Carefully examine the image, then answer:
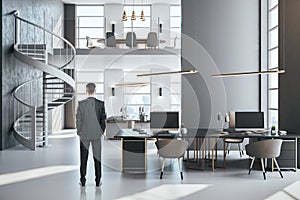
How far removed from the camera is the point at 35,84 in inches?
533

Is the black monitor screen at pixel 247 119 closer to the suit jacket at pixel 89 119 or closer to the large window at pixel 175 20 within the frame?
the suit jacket at pixel 89 119

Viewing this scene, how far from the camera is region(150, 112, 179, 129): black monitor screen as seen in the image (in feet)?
26.3

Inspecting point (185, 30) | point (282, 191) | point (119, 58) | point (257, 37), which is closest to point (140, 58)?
point (119, 58)

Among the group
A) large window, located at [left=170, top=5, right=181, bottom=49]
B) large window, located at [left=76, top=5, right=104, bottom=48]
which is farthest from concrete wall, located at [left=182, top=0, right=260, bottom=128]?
large window, located at [left=76, top=5, right=104, bottom=48]

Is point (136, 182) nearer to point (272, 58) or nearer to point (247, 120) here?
point (247, 120)

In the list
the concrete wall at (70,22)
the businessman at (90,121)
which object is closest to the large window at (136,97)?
the concrete wall at (70,22)

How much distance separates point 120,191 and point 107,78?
475 inches

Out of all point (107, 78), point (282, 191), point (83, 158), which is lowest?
point (282, 191)

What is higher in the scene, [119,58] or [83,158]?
[119,58]

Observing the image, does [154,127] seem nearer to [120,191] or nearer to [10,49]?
[120,191]

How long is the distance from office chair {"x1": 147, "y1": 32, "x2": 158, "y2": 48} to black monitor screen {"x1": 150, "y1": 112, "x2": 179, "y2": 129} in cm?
513

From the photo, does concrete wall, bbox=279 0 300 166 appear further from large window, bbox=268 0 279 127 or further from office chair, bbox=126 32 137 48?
office chair, bbox=126 32 137 48

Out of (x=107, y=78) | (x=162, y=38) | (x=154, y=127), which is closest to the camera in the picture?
(x=154, y=127)

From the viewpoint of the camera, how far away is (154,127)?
319 inches
